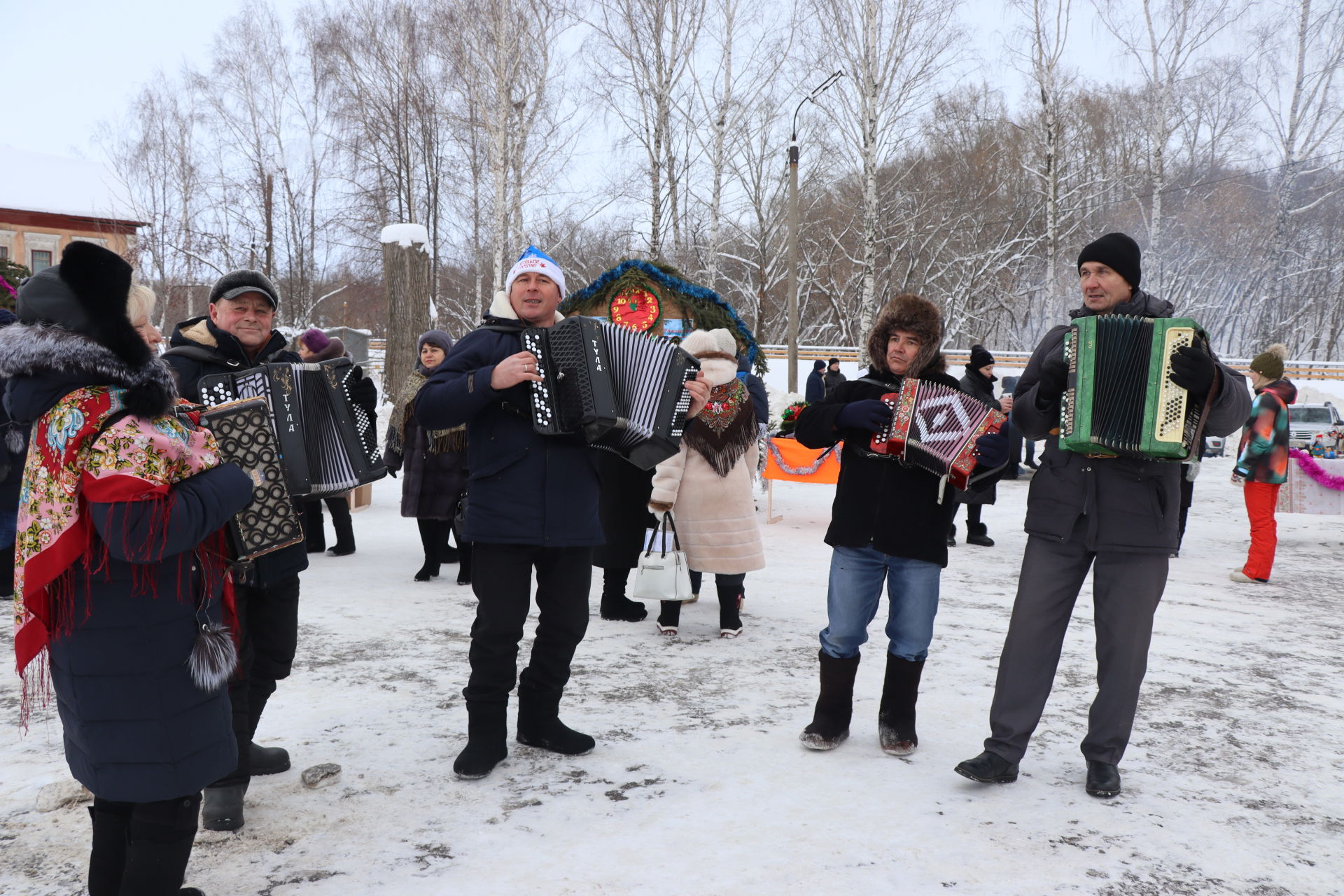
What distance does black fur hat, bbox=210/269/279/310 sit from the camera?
326 cm

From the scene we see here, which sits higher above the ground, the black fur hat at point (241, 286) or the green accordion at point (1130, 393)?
the black fur hat at point (241, 286)

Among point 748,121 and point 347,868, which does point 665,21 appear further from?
point 347,868

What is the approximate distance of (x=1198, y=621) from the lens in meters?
6.43

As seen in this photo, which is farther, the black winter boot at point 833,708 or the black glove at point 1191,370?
the black winter boot at point 833,708

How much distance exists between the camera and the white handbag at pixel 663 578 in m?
5.56

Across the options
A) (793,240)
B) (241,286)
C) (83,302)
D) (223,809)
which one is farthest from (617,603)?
(793,240)

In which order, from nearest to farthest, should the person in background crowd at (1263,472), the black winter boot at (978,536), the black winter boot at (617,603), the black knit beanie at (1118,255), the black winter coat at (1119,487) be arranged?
1. the black winter coat at (1119,487)
2. the black knit beanie at (1118,255)
3. the black winter boot at (617,603)
4. the person in background crowd at (1263,472)
5. the black winter boot at (978,536)

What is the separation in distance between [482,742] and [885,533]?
5.95 ft

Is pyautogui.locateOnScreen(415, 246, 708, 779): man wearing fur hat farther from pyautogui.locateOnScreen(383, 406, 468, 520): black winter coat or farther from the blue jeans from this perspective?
pyautogui.locateOnScreen(383, 406, 468, 520): black winter coat

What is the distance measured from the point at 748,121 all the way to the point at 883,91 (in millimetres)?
4265

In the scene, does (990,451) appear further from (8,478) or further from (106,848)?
(8,478)

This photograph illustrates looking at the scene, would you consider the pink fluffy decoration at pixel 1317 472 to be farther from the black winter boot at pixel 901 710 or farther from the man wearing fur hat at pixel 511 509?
the man wearing fur hat at pixel 511 509

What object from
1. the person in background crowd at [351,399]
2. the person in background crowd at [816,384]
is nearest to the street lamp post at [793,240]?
the person in background crowd at [816,384]

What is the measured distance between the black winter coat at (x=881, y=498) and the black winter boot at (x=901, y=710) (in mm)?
484
